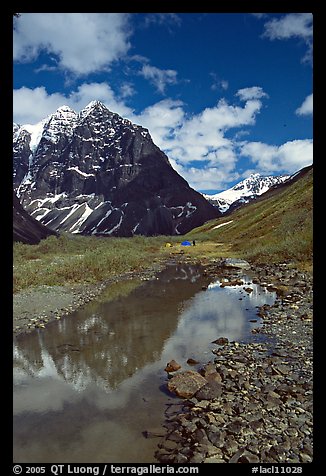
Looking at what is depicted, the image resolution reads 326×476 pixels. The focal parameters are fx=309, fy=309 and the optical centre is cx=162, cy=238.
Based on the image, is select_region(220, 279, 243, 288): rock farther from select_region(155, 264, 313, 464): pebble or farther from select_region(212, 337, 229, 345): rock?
select_region(212, 337, 229, 345): rock

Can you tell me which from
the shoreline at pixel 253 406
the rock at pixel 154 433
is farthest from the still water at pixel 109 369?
the shoreline at pixel 253 406

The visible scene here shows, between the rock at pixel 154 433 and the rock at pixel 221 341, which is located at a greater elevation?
the rock at pixel 221 341

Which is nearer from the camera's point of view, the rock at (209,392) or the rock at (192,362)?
the rock at (209,392)

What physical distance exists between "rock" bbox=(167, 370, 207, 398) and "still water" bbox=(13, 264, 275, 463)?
0.29m

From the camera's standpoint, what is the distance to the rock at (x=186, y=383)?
876 cm

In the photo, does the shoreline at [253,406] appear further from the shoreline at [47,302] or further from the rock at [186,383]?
the shoreline at [47,302]

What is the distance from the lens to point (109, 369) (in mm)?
10781

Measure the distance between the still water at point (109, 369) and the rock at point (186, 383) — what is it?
0.29 meters

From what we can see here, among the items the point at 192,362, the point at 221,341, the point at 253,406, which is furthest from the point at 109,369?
the point at 253,406

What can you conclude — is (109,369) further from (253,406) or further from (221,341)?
(253,406)
